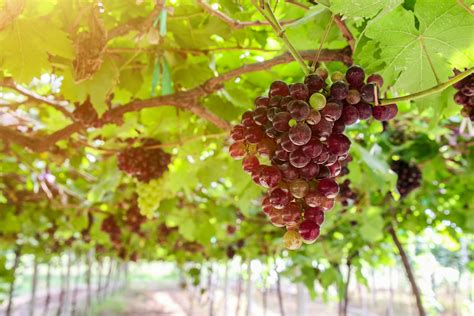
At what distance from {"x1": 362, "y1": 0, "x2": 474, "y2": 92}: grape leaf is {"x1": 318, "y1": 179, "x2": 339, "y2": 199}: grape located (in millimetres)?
441

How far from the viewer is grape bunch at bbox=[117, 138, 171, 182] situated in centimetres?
244

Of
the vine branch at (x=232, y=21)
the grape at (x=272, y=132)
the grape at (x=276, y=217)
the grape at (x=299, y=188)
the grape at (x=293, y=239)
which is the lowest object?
the grape at (x=293, y=239)

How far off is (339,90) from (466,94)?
59cm

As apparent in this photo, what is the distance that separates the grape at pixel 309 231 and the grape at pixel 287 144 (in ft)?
0.55

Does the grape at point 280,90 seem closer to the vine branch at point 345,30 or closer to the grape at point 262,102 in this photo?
the grape at point 262,102

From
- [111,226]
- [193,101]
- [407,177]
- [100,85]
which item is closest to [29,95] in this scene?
[100,85]

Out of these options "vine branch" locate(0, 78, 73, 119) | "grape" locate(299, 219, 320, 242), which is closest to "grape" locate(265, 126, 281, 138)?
"grape" locate(299, 219, 320, 242)

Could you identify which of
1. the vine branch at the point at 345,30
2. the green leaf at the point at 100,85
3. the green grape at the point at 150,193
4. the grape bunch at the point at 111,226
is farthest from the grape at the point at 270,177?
the grape bunch at the point at 111,226

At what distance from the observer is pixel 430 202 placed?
14.9ft

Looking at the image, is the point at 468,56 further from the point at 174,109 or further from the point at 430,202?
the point at 430,202

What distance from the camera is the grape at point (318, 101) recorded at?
95 cm

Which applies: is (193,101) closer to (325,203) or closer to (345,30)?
(345,30)

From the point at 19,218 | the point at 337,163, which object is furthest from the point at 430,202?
the point at 19,218

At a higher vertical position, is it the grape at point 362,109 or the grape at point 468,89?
the grape at point 468,89
